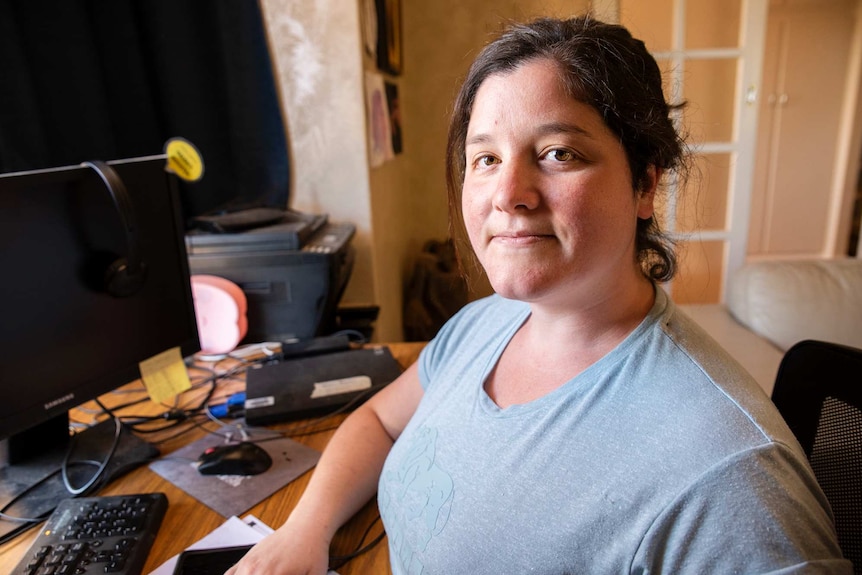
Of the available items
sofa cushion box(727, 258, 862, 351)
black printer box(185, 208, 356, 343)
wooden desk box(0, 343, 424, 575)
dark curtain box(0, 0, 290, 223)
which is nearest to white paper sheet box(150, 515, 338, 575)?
wooden desk box(0, 343, 424, 575)

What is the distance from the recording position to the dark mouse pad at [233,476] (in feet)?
2.82

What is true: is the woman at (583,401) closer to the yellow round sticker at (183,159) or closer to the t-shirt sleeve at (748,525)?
the t-shirt sleeve at (748,525)

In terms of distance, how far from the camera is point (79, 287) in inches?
35.9

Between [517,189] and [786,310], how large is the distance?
63.6 inches

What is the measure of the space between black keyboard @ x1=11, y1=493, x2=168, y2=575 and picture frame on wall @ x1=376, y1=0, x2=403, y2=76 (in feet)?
5.83

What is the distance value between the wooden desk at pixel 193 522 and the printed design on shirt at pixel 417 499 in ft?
0.17

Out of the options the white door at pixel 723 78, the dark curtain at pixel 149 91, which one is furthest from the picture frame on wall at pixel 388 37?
the white door at pixel 723 78

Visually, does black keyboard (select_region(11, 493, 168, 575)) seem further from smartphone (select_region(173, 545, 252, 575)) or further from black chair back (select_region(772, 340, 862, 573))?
black chair back (select_region(772, 340, 862, 573))

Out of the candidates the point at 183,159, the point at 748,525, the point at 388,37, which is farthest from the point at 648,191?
the point at 388,37

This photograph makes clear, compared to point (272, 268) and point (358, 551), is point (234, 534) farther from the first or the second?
point (272, 268)

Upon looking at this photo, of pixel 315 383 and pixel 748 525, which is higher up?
pixel 748 525

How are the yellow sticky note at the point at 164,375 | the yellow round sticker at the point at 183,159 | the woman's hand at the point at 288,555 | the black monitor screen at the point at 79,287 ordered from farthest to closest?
the yellow round sticker at the point at 183,159 < the yellow sticky note at the point at 164,375 < the black monitor screen at the point at 79,287 < the woman's hand at the point at 288,555

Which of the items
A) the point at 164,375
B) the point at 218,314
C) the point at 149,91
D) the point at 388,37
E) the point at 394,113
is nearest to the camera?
the point at 164,375

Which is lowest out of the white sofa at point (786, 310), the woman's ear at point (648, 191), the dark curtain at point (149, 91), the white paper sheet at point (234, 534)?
the white sofa at point (786, 310)
